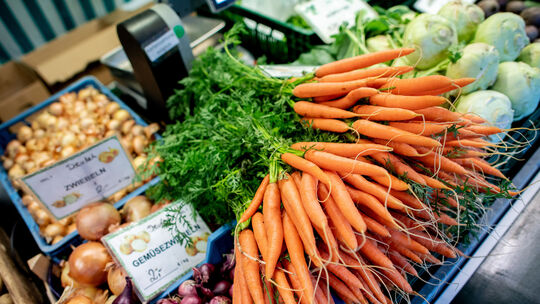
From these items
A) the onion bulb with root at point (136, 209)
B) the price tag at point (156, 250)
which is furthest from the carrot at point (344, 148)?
the onion bulb with root at point (136, 209)

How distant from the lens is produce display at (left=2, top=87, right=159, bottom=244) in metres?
1.96

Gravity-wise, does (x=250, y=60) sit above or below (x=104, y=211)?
above

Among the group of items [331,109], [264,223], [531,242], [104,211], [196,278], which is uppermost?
[331,109]

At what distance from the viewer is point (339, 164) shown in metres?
1.19

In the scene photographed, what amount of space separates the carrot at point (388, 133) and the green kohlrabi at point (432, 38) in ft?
2.33

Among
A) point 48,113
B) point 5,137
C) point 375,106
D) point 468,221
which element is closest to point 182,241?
point 375,106

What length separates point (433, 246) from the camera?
124 cm

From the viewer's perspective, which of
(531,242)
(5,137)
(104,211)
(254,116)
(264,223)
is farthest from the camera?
(5,137)

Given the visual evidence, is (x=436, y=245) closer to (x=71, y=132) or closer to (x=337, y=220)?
(x=337, y=220)

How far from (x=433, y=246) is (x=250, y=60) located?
1728 millimetres

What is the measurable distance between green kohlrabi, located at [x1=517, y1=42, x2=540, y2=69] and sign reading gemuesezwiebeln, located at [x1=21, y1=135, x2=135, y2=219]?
2.51 metres

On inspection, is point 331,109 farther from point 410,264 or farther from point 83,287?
point 83,287

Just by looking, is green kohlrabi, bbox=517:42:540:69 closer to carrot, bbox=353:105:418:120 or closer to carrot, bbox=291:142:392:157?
carrot, bbox=353:105:418:120

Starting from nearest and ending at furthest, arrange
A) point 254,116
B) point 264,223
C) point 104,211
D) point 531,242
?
point 264,223
point 531,242
point 254,116
point 104,211
